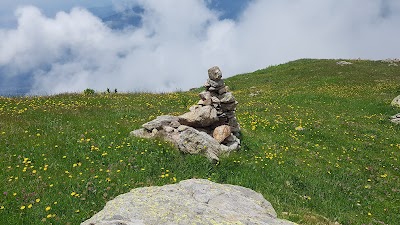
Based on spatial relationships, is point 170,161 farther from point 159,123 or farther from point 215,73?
point 215,73

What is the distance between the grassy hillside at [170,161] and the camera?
1116 cm

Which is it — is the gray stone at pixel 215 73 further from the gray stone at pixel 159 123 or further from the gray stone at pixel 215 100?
the gray stone at pixel 159 123

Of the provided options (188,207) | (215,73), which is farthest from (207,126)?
(188,207)

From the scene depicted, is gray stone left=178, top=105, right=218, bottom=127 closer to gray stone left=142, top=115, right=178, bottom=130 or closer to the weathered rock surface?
gray stone left=142, top=115, right=178, bottom=130

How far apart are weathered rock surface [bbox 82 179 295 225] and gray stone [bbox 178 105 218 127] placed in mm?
7635

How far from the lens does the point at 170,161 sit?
47.8 feet

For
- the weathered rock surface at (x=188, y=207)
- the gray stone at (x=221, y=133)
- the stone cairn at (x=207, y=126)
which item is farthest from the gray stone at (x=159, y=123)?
the weathered rock surface at (x=188, y=207)

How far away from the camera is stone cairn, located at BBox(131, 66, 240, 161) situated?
1549 cm

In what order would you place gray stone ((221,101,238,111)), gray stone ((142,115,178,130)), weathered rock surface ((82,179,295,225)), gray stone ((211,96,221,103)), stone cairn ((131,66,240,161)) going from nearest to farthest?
weathered rock surface ((82,179,295,225)) < stone cairn ((131,66,240,161)) < gray stone ((142,115,178,130)) < gray stone ((211,96,221,103)) < gray stone ((221,101,238,111))

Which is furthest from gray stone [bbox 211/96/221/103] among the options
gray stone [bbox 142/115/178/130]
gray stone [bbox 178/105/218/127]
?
gray stone [bbox 142/115/178/130]

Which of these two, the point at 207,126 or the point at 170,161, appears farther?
A: the point at 207,126

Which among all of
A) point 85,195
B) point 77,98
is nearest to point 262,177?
point 85,195

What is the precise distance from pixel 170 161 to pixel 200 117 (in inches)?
148

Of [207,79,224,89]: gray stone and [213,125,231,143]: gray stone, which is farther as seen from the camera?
[207,79,224,89]: gray stone
